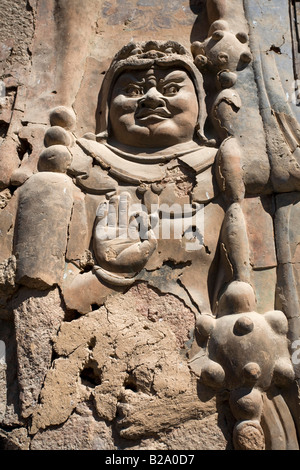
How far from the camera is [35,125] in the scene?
15.3 ft

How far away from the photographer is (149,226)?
417 centimetres

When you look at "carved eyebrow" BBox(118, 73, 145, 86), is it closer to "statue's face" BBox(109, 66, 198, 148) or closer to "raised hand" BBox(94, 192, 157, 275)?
"statue's face" BBox(109, 66, 198, 148)

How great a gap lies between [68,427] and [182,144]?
2.09 m

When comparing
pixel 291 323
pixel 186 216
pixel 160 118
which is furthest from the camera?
pixel 160 118

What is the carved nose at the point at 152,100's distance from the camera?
4.48m

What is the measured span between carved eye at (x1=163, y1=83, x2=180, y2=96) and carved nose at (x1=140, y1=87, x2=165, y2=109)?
8 cm

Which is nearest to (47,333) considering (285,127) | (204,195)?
(204,195)

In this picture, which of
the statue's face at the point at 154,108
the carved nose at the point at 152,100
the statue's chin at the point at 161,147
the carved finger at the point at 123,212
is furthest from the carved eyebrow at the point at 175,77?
the carved finger at the point at 123,212

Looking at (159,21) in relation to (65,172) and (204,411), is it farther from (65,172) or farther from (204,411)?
(204,411)

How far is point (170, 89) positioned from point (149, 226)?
3.63ft

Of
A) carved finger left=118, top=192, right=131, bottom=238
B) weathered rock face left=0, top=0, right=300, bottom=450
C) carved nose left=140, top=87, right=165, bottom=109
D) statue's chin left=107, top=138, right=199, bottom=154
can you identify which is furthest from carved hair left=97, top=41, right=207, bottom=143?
carved finger left=118, top=192, right=131, bottom=238

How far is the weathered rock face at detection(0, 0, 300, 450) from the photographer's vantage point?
3.66m

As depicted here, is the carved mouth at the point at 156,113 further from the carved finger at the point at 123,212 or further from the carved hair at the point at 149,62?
the carved finger at the point at 123,212

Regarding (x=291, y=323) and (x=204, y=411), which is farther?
(x=291, y=323)
